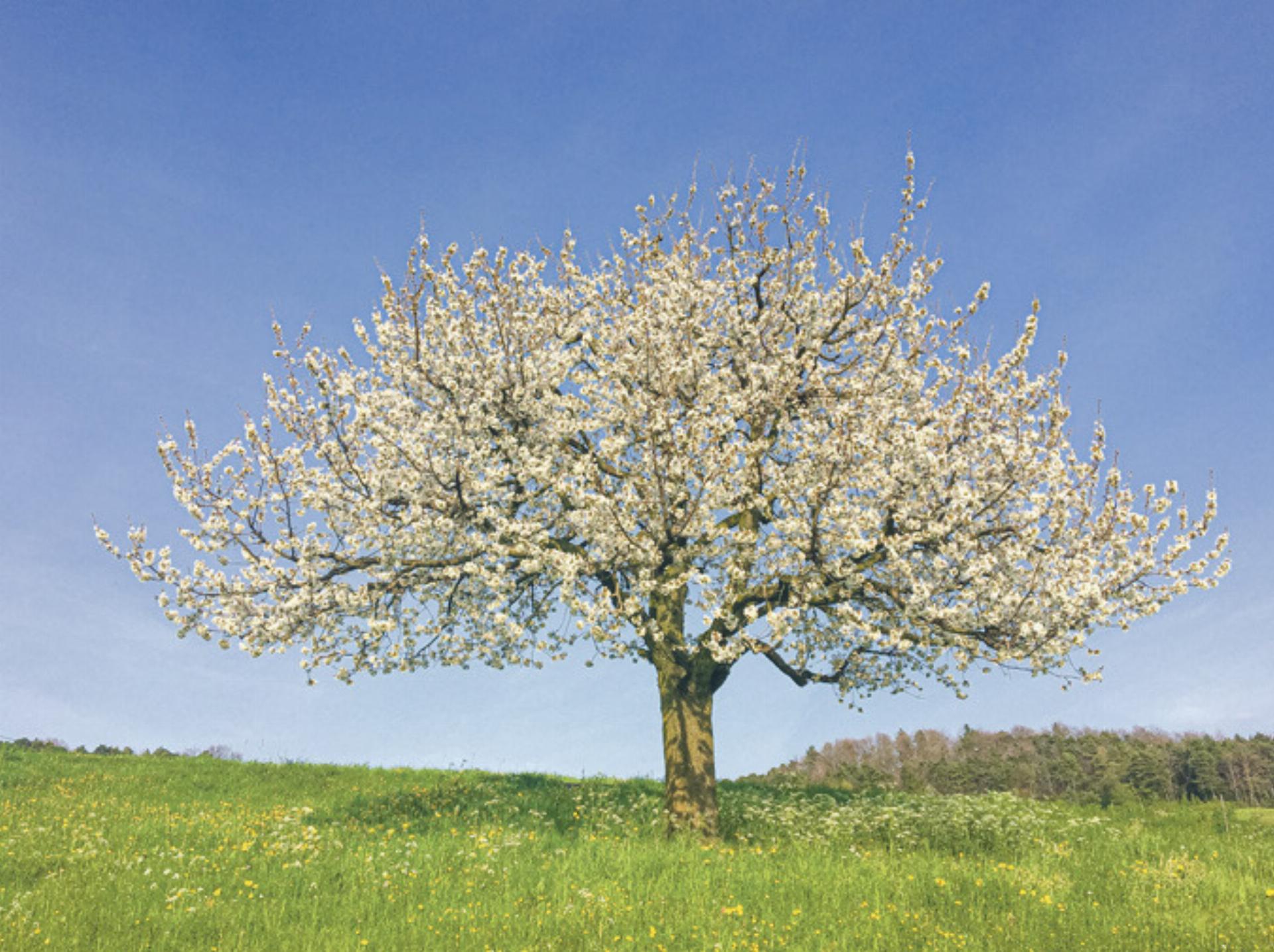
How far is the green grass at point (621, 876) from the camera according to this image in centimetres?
1062

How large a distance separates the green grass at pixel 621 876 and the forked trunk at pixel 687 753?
62 cm

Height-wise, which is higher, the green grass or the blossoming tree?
the blossoming tree

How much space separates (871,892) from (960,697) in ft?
24.5

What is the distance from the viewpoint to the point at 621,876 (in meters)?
13.2

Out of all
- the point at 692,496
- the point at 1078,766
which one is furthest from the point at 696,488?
the point at 1078,766

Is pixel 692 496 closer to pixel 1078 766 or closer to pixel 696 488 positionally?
pixel 696 488

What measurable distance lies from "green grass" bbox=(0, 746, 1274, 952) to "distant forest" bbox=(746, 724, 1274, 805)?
832 inches

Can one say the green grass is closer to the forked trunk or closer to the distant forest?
the forked trunk

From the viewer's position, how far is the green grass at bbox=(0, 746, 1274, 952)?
1062cm

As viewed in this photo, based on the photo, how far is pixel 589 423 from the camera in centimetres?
1842

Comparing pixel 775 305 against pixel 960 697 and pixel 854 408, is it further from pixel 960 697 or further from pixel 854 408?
pixel 960 697

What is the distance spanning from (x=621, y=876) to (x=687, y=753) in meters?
5.26

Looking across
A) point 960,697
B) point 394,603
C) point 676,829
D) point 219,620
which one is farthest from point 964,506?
point 219,620

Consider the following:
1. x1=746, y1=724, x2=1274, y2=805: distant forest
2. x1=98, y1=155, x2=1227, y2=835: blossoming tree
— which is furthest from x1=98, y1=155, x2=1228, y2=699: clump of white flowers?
x1=746, y1=724, x2=1274, y2=805: distant forest
